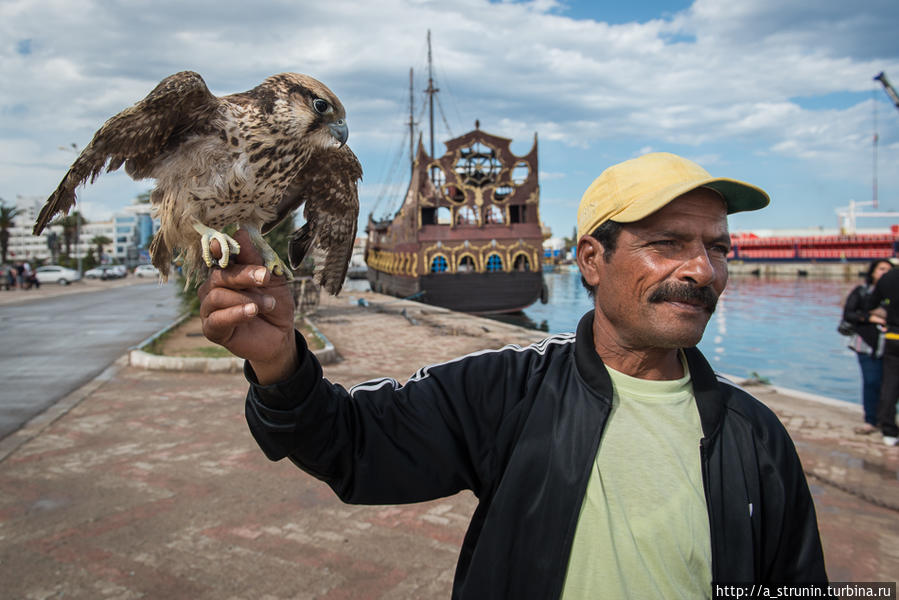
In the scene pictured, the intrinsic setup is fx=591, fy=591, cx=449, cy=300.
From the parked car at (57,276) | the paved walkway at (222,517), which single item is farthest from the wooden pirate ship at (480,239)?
the parked car at (57,276)

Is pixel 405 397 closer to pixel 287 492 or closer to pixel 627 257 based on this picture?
pixel 627 257

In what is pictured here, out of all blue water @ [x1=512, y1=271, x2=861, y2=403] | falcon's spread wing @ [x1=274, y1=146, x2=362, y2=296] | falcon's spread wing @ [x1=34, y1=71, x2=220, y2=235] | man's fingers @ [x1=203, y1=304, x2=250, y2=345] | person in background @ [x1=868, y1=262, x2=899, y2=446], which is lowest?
blue water @ [x1=512, y1=271, x2=861, y2=403]

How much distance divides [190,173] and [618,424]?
161cm

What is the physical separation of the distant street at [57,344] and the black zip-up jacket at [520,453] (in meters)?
6.82

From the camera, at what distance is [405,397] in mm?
1824

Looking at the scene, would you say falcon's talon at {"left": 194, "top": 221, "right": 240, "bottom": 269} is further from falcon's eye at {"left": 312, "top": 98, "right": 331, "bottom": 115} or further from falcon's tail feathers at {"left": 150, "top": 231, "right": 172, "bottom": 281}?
falcon's eye at {"left": 312, "top": 98, "right": 331, "bottom": 115}

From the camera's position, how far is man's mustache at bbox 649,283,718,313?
1.67 metres

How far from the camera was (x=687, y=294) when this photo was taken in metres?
1.69

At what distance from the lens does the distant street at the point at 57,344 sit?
8383mm

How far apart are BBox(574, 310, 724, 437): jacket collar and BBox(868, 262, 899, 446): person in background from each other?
5.73 m

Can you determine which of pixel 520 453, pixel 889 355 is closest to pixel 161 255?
pixel 520 453

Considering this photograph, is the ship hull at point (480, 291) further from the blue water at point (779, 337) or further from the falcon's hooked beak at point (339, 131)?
the falcon's hooked beak at point (339, 131)

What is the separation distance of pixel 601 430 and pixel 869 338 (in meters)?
6.44

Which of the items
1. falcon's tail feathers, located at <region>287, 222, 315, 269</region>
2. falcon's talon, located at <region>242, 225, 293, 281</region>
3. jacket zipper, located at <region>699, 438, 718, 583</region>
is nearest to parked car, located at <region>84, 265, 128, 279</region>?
falcon's tail feathers, located at <region>287, 222, 315, 269</region>
